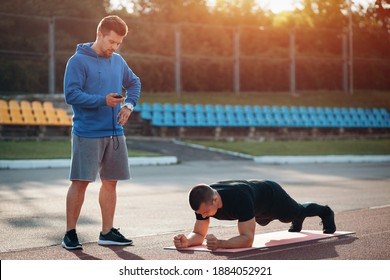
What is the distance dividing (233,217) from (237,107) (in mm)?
26358

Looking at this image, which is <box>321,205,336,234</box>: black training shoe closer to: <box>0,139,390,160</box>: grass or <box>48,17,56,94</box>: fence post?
<box>0,139,390,160</box>: grass

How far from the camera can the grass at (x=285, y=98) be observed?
1380 inches

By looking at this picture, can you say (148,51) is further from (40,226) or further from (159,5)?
(40,226)

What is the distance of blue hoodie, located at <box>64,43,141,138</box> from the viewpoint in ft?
23.6

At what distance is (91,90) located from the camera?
7.37m

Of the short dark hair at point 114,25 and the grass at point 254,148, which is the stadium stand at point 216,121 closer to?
the grass at point 254,148

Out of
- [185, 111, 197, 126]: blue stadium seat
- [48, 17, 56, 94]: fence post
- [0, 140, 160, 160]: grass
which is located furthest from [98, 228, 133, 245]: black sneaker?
[48, 17, 56, 94]: fence post

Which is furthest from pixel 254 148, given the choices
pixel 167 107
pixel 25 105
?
pixel 25 105

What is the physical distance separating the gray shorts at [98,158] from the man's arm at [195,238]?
2.84ft

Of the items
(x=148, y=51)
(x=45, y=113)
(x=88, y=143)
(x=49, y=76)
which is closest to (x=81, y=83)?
(x=88, y=143)

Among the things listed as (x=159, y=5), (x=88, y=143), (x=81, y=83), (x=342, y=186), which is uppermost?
(x=159, y=5)

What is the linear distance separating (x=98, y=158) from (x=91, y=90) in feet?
2.07

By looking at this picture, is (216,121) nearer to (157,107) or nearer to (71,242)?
(157,107)

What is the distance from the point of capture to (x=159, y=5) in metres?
45.7
